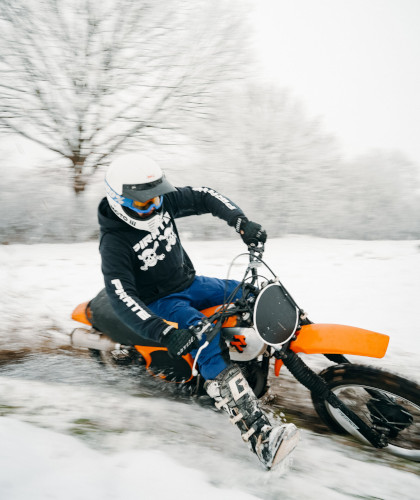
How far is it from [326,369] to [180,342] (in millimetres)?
982

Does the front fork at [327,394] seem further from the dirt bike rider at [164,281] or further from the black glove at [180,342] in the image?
the black glove at [180,342]

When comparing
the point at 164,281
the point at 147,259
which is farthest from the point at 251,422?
the point at 147,259

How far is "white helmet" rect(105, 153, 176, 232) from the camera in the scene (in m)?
2.13

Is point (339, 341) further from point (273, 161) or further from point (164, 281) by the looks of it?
point (273, 161)

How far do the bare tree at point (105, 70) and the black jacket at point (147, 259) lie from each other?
6032 millimetres

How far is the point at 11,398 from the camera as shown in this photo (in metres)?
2.07

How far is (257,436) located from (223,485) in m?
0.38

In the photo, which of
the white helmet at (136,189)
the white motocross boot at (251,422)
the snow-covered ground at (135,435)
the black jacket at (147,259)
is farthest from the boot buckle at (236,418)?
the white helmet at (136,189)

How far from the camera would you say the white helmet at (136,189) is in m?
2.13

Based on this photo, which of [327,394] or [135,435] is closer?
[135,435]

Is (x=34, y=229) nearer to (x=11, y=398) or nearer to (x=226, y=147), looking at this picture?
(x=226, y=147)

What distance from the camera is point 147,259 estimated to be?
2365mm

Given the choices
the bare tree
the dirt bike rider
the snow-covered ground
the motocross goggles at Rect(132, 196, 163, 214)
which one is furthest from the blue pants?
the bare tree

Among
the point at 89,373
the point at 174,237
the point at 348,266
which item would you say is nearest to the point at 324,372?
the point at 174,237
